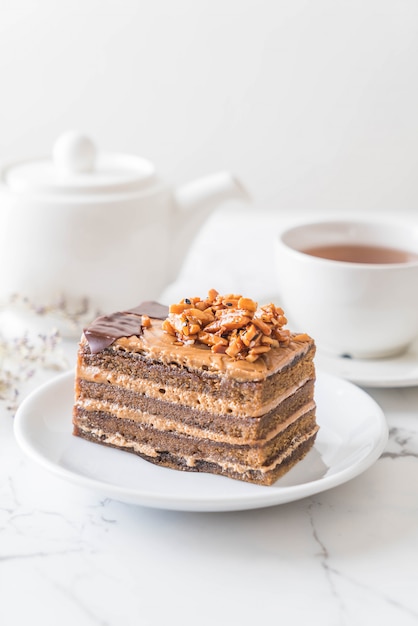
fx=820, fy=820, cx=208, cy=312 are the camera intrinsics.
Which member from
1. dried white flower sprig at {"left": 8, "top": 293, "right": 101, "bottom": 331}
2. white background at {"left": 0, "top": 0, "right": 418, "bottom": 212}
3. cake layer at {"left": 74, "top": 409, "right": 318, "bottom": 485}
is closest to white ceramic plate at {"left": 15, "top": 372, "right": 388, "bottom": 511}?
cake layer at {"left": 74, "top": 409, "right": 318, "bottom": 485}

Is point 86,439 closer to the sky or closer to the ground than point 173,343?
closer to the ground

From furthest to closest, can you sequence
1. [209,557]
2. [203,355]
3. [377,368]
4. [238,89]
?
1. [238,89]
2. [377,368]
3. [203,355]
4. [209,557]

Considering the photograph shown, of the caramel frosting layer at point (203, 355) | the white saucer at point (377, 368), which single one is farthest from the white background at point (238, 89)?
the caramel frosting layer at point (203, 355)

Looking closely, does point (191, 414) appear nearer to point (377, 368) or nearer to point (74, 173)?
point (377, 368)

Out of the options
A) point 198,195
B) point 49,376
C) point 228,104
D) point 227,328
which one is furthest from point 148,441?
point 228,104

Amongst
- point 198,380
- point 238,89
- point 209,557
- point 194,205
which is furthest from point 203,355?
point 238,89

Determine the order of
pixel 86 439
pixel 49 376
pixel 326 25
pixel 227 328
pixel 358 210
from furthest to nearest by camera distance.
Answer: pixel 358 210 < pixel 326 25 < pixel 49 376 < pixel 86 439 < pixel 227 328

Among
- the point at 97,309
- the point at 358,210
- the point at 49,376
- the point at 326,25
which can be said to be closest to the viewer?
the point at 49,376

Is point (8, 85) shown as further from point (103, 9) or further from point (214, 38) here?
point (214, 38)
